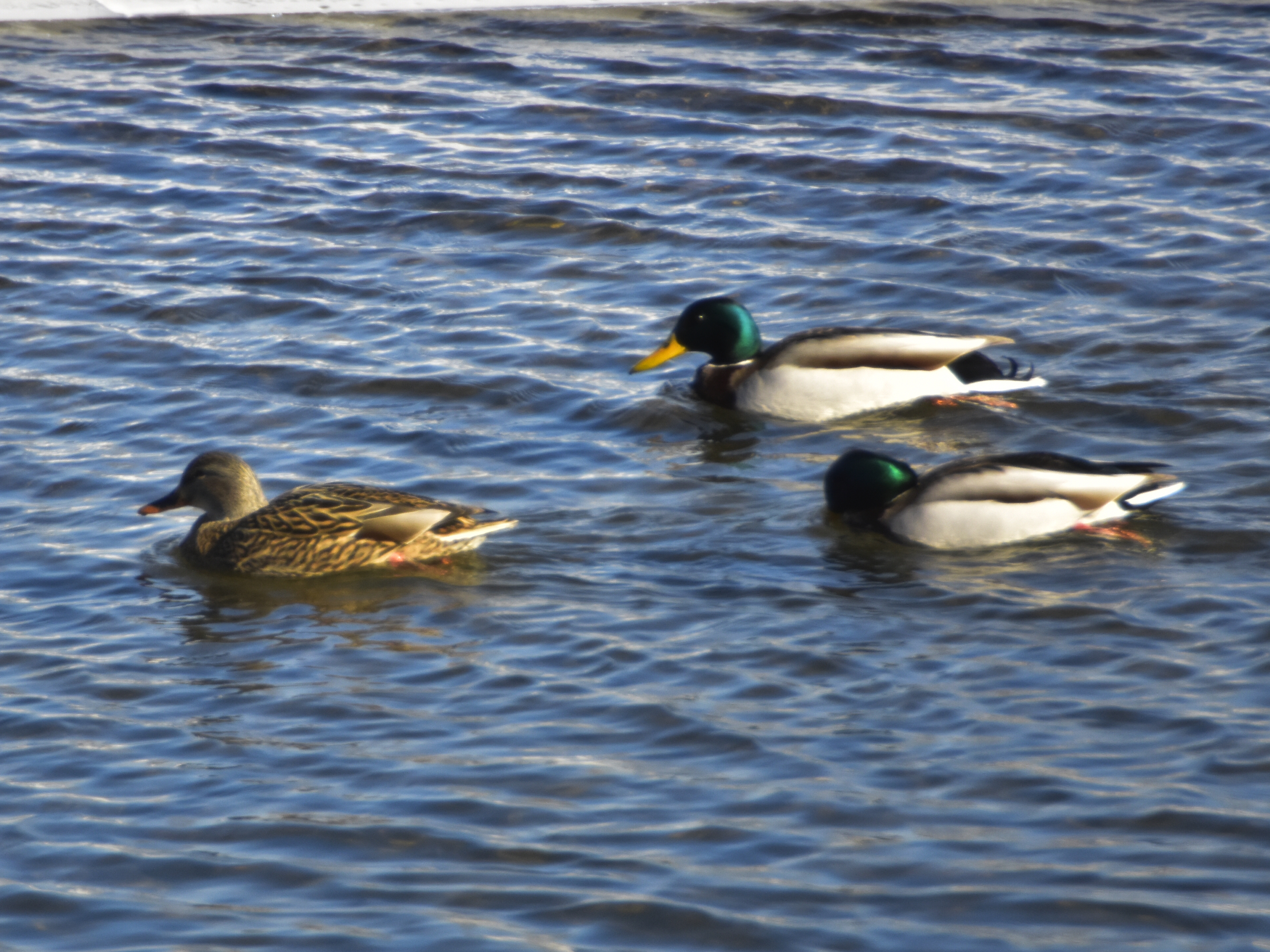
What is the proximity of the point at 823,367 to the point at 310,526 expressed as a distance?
3266mm

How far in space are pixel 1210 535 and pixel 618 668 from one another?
273 cm

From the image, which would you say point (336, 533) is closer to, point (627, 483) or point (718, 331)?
point (627, 483)

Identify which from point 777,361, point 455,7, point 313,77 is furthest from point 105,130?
point 777,361

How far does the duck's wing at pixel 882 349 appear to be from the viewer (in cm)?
952

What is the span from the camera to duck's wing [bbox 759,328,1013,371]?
9.52 metres

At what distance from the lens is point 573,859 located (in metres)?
5.04

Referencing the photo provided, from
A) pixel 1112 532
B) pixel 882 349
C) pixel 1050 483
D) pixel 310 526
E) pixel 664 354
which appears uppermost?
pixel 882 349

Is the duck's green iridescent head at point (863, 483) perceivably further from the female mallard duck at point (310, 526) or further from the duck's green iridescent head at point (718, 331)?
the duck's green iridescent head at point (718, 331)

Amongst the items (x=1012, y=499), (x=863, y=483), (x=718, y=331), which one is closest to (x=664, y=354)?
(x=718, y=331)

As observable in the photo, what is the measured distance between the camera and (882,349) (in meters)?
9.56

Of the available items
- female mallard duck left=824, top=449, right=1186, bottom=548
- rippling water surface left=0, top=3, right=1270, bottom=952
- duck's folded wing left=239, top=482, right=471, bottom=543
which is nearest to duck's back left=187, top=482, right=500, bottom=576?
duck's folded wing left=239, top=482, right=471, bottom=543

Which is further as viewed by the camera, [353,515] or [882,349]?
[882,349]

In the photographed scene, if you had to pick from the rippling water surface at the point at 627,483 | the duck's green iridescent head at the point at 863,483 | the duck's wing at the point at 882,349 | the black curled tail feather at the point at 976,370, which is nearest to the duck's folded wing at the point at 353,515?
the rippling water surface at the point at 627,483

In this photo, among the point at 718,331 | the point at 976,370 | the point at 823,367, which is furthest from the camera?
the point at 718,331
